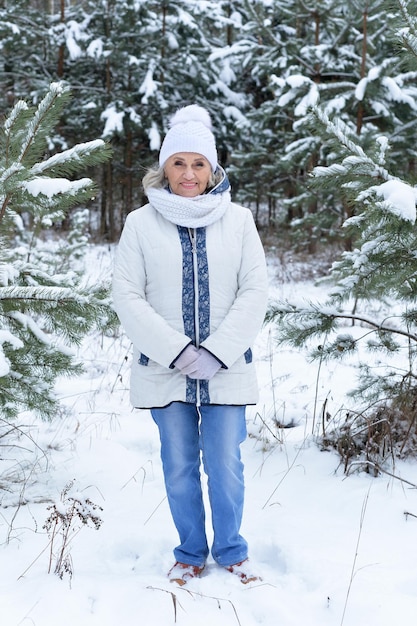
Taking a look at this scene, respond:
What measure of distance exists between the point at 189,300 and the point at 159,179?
0.60 meters

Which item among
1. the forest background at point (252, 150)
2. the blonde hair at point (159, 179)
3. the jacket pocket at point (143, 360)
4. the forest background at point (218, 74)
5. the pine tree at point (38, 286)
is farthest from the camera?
the forest background at point (218, 74)

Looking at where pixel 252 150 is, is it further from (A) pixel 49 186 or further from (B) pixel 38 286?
(A) pixel 49 186

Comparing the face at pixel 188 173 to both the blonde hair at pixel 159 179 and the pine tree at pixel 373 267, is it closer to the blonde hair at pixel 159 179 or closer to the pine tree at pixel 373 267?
the blonde hair at pixel 159 179

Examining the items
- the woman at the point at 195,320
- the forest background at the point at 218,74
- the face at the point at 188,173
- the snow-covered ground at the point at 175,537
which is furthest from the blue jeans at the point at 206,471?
the forest background at the point at 218,74

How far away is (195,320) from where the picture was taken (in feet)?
7.79

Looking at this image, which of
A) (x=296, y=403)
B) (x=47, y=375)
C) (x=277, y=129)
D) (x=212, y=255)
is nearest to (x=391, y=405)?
(x=296, y=403)

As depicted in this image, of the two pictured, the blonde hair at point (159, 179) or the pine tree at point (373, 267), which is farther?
the pine tree at point (373, 267)

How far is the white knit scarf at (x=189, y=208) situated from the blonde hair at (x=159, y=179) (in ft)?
0.35

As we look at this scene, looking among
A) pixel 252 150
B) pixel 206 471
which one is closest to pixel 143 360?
pixel 206 471

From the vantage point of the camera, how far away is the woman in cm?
233

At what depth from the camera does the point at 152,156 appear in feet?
57.7

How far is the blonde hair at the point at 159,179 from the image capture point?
2.54m

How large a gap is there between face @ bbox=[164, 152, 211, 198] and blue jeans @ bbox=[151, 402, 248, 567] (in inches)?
36.3

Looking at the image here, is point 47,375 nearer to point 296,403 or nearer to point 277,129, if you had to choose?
point 296,403
